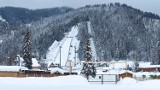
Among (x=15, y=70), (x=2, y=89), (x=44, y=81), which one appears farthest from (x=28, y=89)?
(x=15, y=70)

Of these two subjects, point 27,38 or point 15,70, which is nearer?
point 15,70

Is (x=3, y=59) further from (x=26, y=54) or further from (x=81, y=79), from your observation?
(x=81, y=79)

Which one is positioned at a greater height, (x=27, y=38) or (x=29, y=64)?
(x=27, y=38)

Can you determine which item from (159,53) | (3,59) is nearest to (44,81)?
(159,53)

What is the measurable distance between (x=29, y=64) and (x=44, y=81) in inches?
2000

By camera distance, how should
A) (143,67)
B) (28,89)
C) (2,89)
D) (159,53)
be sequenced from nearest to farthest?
1. (2,89)
2. (28,89)
3. (159,53)
4. (143,67)

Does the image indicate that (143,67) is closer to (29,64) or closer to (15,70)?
(29,64)

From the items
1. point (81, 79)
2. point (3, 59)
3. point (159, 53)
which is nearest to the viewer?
point (81, 79)

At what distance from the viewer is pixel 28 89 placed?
17531 millimetres

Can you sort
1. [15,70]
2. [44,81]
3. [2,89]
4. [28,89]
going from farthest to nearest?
[15,70] < [44,81] < [28,89] < [2,89]

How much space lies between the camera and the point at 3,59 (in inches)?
4838

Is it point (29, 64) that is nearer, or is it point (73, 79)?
point (73, 79)

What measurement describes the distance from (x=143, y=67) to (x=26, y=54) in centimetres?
6800

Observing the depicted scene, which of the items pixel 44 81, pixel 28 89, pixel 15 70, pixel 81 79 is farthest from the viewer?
pixel 15 70
